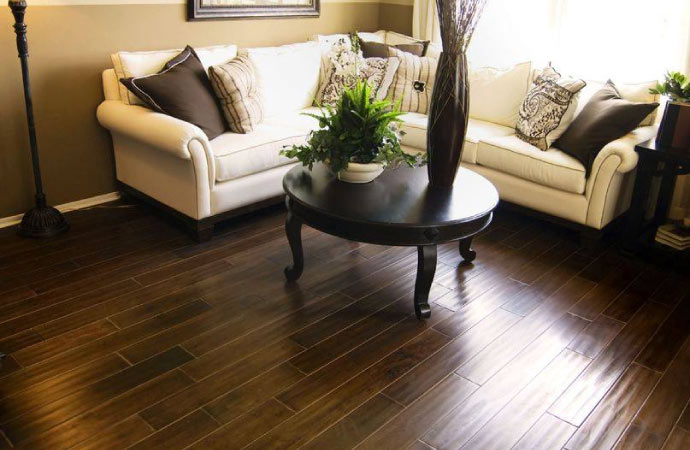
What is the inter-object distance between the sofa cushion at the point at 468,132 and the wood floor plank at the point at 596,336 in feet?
4.86

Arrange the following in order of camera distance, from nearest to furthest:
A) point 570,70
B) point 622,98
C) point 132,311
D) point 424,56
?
point 132,311 → point 622,98 → point 570,70 → point 424,56

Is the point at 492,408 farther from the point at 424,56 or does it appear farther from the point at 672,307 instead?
the point at 424,56

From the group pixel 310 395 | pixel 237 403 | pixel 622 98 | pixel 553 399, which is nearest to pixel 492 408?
pixel 553 399

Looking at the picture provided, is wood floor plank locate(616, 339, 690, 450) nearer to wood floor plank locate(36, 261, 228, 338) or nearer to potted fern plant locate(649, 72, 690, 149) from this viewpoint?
potted fern plant locate(649, 72, 690, 149)

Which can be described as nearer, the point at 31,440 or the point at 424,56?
the point at 31,440

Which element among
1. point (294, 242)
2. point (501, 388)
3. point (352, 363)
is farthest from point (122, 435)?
point (501, 388)

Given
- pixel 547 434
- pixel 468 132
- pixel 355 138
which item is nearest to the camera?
pixel 547 434

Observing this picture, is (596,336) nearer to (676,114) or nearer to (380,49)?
(676,114)

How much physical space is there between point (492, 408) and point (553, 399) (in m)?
0.25

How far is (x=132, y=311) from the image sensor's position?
2.79 meters

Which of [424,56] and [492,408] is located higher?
[424,56]

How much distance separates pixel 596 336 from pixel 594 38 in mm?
2428

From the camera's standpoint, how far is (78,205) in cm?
390

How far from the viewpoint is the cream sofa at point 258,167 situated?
3387 mm
